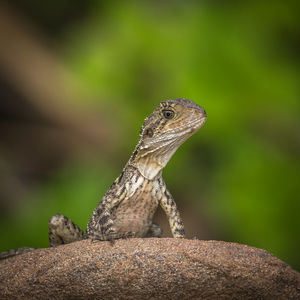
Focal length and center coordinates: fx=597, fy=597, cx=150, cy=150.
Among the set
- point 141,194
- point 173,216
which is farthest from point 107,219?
point 173,216

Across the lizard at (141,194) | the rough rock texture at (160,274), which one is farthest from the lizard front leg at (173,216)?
the rough rock texture at (160,274)

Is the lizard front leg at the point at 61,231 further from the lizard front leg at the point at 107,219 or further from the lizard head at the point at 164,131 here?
the lizard head at the point at 164,131

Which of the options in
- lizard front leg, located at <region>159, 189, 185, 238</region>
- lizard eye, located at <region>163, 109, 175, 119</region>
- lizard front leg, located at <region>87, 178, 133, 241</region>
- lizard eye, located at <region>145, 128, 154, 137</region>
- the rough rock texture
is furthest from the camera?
lizard front leg, located at <region>159, 189, 185, 238</region>

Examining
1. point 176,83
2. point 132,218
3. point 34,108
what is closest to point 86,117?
point 34,108

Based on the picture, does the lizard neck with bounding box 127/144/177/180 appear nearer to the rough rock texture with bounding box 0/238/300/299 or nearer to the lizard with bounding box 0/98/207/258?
the lizard with bounding box 0/98/207/258

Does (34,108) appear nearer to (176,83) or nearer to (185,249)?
(176,83)

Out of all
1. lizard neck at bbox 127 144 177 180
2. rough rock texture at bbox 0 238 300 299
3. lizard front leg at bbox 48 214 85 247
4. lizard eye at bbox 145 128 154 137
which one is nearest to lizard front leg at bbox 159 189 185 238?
lizard neck at bbox 127 144 177 180

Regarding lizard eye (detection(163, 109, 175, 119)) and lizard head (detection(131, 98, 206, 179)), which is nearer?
lizard head (detection(131, 98, 206, 179))
